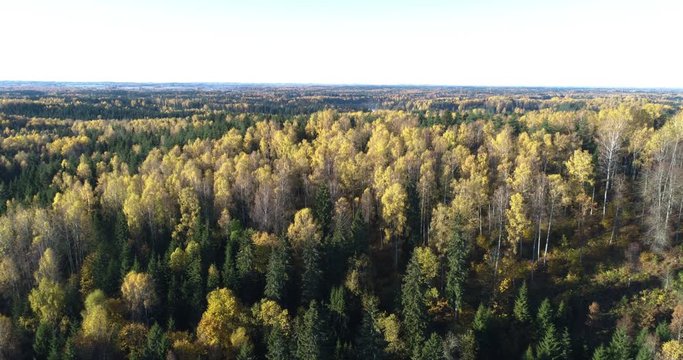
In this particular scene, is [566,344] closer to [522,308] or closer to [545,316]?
[545,316]

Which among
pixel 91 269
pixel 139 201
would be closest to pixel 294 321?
pixel 91 269

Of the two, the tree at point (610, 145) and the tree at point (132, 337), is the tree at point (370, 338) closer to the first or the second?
the tree at point (132, 337)

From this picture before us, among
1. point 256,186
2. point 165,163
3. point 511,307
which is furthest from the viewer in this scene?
point 165,163

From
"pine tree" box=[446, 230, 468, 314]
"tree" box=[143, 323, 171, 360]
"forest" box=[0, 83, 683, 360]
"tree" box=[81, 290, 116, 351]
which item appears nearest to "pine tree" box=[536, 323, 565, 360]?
"forest" box=[0, 83, 683, 360]

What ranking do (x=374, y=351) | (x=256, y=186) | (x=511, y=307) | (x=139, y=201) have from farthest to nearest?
(x=256, y=186) < (x=139, y=201) < (x=511, y=307) < (x=374, y=351)

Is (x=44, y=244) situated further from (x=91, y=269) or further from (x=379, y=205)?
(x=379, y=205)

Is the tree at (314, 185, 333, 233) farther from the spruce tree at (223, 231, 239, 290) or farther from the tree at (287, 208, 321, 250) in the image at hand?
the spruce tree at (223, 231, 239, 290)

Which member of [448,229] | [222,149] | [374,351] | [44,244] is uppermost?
[222,149]
